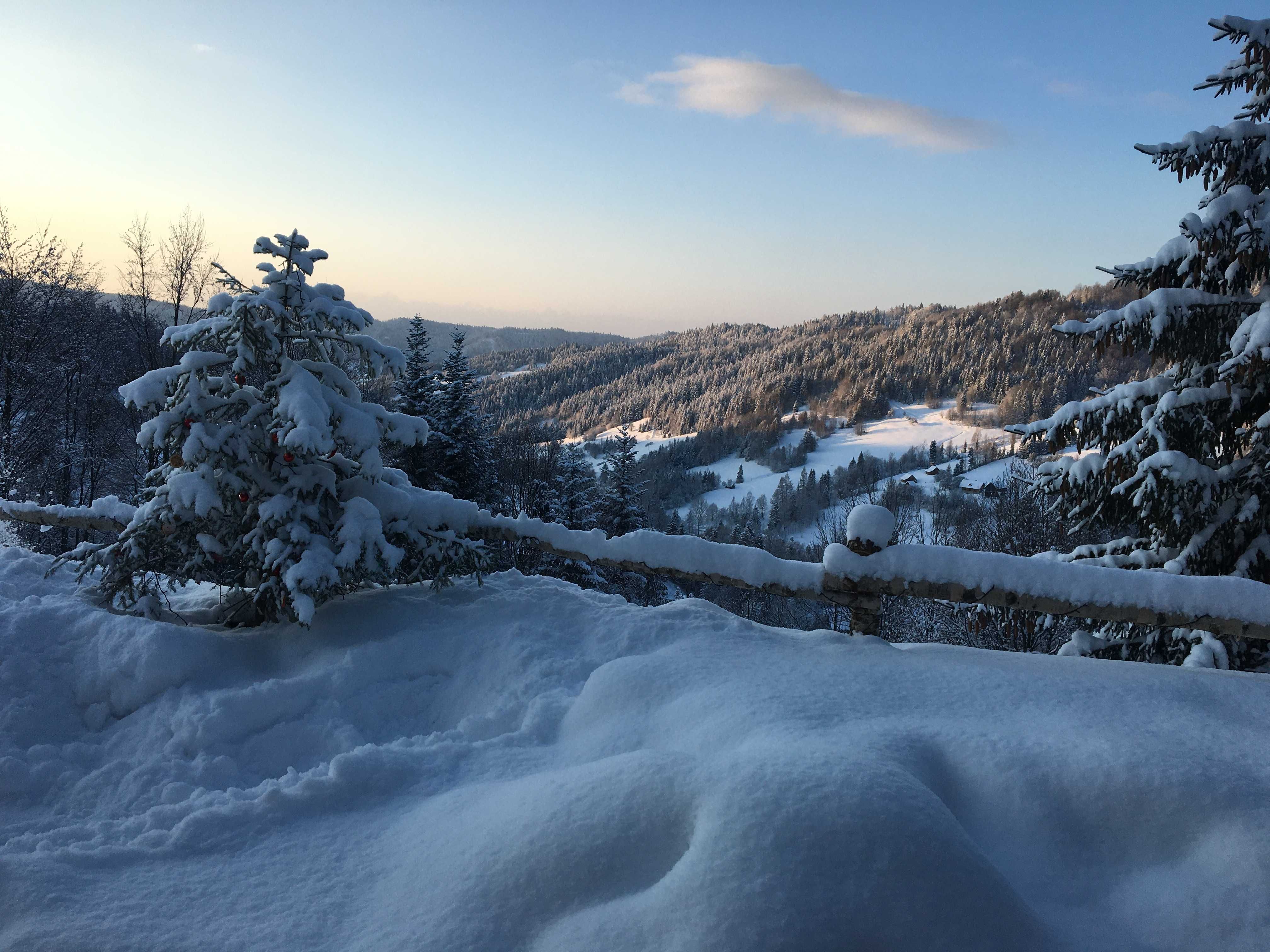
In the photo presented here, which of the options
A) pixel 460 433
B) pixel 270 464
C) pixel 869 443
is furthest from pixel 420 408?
pixel 869 443

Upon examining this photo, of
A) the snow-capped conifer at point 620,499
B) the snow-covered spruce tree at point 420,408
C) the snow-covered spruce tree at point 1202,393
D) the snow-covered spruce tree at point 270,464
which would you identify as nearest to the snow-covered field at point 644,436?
the snow-capped conifer at point 620,499

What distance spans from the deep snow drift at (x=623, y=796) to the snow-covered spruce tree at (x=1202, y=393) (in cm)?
309

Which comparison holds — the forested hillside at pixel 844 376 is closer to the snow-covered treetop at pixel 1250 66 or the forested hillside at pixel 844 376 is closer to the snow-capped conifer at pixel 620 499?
the snow-capped conifer at pixel 620 499

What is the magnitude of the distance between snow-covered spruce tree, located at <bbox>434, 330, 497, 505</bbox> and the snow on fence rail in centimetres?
1974

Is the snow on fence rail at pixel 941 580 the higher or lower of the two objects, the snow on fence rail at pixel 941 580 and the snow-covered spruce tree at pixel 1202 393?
the lower

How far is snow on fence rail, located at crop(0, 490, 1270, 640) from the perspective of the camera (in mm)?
3594

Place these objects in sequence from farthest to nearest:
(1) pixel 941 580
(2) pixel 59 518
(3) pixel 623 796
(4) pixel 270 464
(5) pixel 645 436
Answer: (5) pixel 645 436
(2) pixel 59 518
(4) pixel 270 464
(1) pixel 941 580
(3) pixel 623 796

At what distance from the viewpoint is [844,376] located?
145375mm

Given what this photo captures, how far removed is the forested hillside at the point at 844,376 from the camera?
12375cm

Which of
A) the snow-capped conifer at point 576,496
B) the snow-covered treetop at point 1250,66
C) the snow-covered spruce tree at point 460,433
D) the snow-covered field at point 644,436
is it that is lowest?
the snow-covered field at point 644,436

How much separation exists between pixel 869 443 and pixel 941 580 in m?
128

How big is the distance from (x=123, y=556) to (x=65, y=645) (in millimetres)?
693

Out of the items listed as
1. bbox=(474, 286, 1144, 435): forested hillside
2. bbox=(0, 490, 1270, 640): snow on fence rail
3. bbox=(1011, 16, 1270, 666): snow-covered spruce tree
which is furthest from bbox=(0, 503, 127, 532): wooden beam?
bbox=(474, 286, 1144, 435): forested hillside

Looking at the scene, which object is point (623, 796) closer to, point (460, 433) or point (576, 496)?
point (460, 433)
